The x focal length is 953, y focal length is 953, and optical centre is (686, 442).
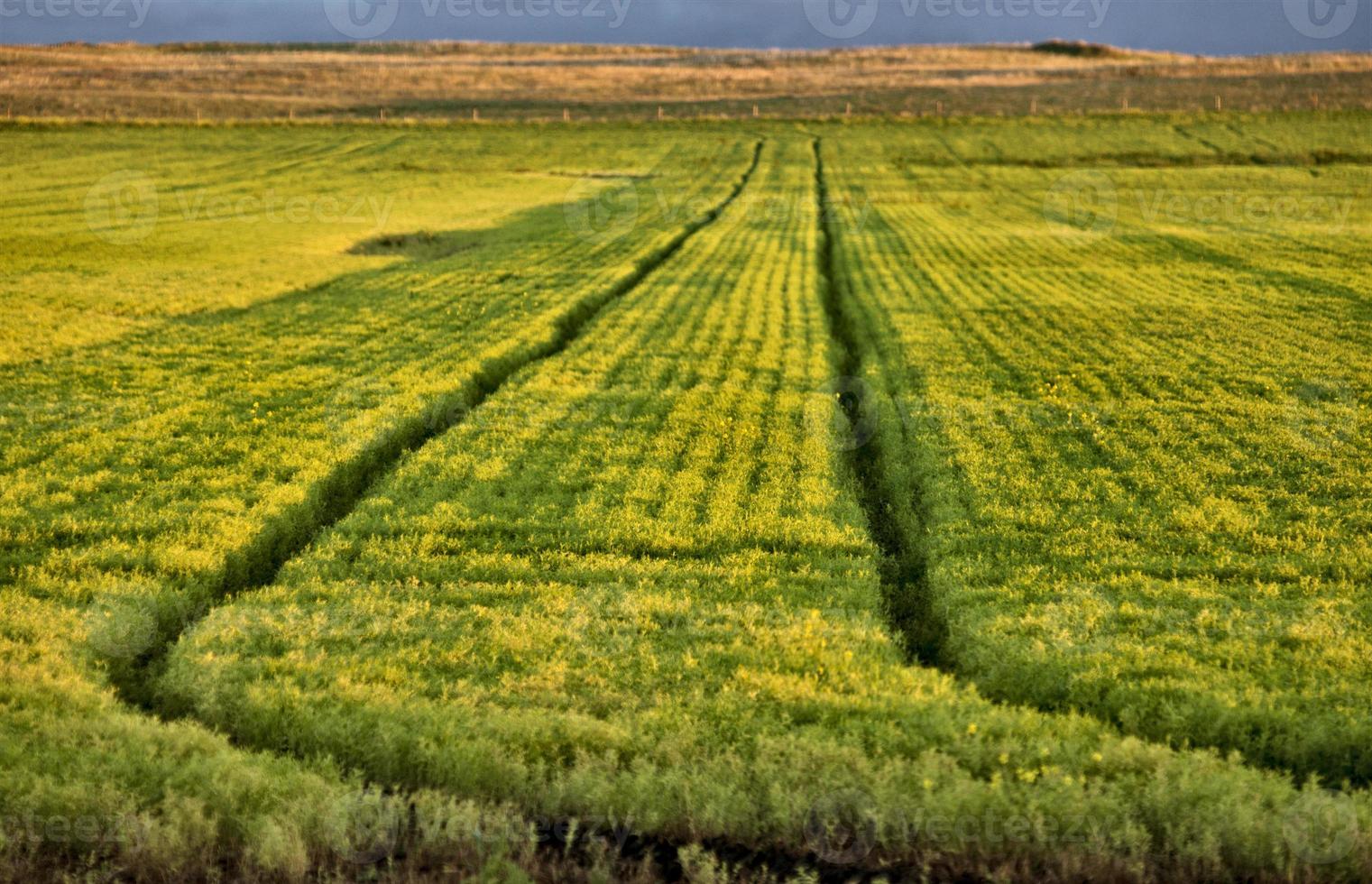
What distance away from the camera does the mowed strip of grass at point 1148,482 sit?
908 cm

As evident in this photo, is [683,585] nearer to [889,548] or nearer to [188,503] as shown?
[889,548]

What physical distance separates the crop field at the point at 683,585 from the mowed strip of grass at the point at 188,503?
54 millimetres

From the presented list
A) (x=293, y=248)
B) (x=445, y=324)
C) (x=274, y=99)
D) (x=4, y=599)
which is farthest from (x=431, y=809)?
(x=274, y=99)

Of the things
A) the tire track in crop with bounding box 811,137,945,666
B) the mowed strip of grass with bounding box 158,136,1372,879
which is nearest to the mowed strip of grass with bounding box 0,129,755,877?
the mowed strip of grass with bounding box 158,136,1372,879

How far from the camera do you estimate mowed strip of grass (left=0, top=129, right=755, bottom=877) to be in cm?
752

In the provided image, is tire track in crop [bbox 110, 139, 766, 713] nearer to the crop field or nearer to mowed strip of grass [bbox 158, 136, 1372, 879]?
the crop field

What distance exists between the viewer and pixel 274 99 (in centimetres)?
11681

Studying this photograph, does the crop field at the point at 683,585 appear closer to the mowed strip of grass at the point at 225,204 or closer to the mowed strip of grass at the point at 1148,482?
the mowed strip of grass at the point at 1148,482

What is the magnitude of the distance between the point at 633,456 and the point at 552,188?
167 ft

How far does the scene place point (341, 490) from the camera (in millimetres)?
14703

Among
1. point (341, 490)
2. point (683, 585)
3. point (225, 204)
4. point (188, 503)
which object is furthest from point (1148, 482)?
point (225, 204)

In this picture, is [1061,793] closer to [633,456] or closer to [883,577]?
[883,577]

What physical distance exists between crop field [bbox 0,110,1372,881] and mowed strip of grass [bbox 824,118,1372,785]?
7 cm

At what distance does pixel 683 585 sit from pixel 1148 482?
7516 mm
